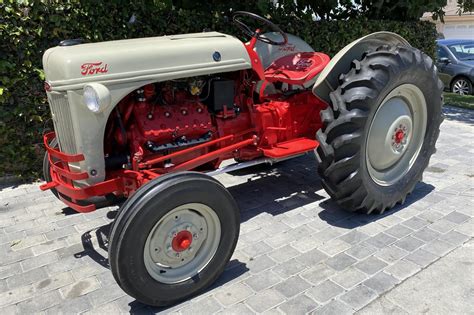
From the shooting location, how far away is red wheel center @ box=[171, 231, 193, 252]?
2.59 meters

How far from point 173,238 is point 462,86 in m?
10.5

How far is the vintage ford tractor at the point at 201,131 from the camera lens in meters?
2.54

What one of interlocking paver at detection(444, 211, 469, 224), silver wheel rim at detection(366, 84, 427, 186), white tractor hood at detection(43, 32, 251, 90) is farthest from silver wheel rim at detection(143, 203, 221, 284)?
interlocking paver at detection(444, 211, 469, 224)

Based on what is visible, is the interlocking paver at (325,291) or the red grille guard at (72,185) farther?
the red grille guard at (72,185)

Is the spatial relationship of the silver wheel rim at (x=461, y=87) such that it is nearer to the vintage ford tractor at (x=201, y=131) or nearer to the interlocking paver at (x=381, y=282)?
the vintage ford tractor at (x=201, y=131)

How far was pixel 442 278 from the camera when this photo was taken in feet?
9.20

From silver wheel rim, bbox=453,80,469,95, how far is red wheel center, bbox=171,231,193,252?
409 inches

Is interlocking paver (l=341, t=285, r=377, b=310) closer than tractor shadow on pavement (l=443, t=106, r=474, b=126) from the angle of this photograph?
Yes

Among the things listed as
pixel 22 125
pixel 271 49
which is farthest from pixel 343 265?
pixel 22 125

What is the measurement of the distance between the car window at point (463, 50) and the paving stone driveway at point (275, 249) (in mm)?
7787

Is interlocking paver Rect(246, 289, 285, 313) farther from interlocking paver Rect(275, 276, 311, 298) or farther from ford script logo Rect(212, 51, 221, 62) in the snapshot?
ford script logo Rect(212, 51, 221, 62)

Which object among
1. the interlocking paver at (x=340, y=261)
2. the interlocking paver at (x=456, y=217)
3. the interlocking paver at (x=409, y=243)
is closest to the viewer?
the interlocking paver at (x=340, y=261)

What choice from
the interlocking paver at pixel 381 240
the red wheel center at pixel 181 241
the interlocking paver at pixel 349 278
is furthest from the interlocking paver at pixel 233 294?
the interlocking paver at pixel 381 240

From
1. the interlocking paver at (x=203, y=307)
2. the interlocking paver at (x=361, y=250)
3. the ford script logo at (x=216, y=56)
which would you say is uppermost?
the ford script logo at (x=216, y=56)
